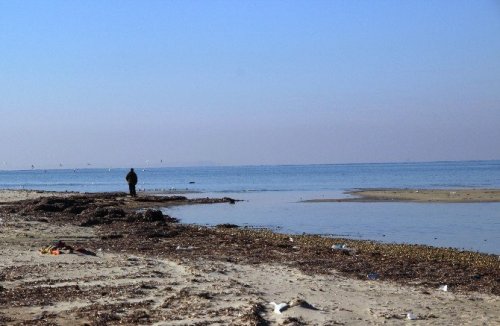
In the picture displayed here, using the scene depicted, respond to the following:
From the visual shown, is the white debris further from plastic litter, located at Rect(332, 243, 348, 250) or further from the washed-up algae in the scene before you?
plastic litter, located at Rect(332, 243, 348, 250)

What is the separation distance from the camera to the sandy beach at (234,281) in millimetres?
10180

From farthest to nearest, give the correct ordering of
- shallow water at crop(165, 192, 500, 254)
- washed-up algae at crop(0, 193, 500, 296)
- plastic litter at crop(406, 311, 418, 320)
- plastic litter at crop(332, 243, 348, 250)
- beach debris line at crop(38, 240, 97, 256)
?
shallow water at crop(165, 192, 500, 254), plastic litter at crop(332, 243, 348, 250), beach debris line at crop(38, 240, 97, 256), washed-up algae at crop(0, 193, 500, 296), plastic litter at crop(406, 311, 418, 320)

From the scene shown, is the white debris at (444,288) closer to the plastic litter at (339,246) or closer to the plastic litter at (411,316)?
the plastic litter at (411,316)

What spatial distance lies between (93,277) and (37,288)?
4.80 ft

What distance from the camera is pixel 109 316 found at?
991 cm

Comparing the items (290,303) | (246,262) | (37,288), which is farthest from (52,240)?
(290,303)

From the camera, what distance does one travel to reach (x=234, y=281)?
42.8 ft

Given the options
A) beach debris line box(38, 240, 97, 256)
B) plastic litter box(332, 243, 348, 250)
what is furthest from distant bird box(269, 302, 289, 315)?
plastic litter box(332, 243, 348, 250)

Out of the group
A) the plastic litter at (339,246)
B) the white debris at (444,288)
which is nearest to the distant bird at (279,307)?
the white debris at (444,288)

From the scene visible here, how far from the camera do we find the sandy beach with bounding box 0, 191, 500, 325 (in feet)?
33.4

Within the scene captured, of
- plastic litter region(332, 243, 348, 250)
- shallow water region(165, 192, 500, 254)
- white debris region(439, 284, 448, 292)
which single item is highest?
white debris region(439, 284, 448, 292)

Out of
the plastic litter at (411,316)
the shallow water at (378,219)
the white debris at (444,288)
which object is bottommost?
the shallow water at (378,219)

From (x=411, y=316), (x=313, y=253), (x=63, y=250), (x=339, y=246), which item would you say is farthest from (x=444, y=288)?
(x=63, y=250)

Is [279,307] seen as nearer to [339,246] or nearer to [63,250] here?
[63,250]
